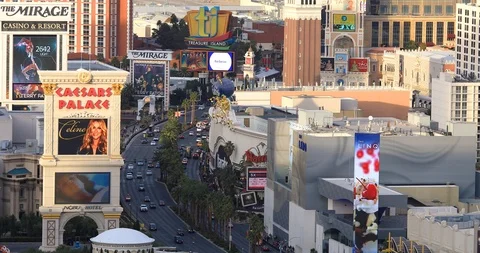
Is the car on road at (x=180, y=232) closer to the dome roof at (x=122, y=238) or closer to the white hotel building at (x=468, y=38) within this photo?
the dome roof at (x=122, y=238)

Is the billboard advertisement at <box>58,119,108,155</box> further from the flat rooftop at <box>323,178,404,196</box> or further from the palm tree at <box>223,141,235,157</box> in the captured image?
the palm tree at <box>223,141,235,157</box>

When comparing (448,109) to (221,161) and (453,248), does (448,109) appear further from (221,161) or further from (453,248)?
(453,248)

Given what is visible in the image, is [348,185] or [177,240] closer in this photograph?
Answer: [348,185]

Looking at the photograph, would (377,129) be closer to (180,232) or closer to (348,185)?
(348,185)

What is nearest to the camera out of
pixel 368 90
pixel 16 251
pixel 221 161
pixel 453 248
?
pixel 453 248

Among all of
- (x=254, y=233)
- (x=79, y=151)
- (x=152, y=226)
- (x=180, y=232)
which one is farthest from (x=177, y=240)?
(x=79, y=151)

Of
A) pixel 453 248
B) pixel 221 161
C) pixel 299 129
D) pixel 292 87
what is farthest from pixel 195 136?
pixel 453 248

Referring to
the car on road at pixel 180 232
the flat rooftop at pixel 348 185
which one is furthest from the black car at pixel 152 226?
the flat rooftop at pixel 348 185
